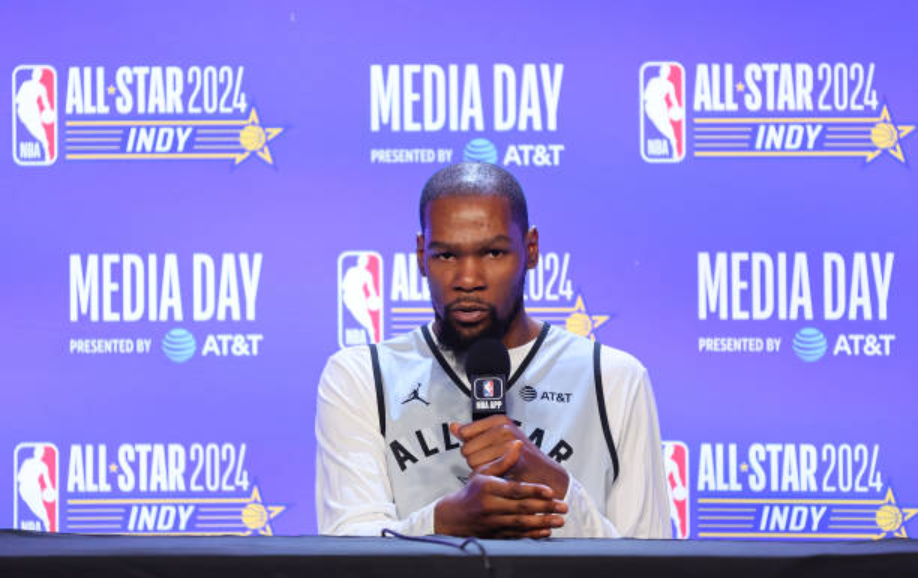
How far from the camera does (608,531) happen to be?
1780 mm

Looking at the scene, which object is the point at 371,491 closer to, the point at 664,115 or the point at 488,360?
the point at 488,360

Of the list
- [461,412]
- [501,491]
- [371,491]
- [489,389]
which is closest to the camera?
[501,491]

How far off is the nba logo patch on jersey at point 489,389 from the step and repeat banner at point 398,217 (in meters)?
1.67

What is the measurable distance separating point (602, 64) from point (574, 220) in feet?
1.60

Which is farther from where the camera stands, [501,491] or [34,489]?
[34,489]

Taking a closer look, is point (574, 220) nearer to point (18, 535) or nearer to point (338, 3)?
point (338, 3)

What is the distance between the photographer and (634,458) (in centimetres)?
195

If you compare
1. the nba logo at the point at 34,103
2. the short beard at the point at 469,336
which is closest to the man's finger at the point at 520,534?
the short beard at the point at 469,336

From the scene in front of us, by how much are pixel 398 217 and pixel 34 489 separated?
136 cm

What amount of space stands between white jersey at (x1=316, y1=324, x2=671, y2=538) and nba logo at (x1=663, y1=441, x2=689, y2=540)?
134 centimetres

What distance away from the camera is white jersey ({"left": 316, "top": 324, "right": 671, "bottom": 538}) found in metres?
1.92

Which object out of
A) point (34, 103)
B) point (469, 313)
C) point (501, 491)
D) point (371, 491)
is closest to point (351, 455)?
point (371, 491)

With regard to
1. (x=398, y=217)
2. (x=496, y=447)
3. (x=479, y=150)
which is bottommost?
(x=496, y=447)

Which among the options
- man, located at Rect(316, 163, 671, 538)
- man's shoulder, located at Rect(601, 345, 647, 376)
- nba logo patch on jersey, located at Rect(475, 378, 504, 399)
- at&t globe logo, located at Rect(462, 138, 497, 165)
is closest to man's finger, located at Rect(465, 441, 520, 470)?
nba logo patch on jersey, located at Rect(475, 378, 504, 399)
